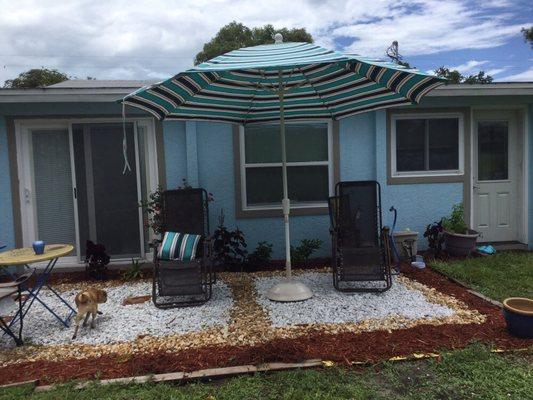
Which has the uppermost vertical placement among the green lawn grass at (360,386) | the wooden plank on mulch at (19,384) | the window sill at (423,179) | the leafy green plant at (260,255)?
the window sill at (423,179)

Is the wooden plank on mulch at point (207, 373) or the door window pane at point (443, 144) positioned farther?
the door window pane at point (443, 144)

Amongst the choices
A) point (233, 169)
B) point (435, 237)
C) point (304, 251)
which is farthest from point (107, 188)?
point (435, 237)

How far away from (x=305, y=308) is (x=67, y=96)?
374cm

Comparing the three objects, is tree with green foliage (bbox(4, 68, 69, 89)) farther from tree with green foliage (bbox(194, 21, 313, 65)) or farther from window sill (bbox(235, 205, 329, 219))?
window sill (bbox(235, 205, 329, 219))

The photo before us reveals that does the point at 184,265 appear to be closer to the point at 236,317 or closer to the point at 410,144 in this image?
the point at 236,317

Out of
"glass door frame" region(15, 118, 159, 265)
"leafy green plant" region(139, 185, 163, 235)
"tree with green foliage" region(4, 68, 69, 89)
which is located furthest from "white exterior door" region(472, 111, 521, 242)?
"tree with green foliage" region(4, 68, 69, 89)

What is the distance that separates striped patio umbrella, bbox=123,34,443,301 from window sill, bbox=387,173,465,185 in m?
1.73

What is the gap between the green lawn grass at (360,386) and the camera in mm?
2617

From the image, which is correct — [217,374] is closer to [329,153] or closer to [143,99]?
[143,99]

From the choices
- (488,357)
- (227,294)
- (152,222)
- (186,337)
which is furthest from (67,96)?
(488,357)

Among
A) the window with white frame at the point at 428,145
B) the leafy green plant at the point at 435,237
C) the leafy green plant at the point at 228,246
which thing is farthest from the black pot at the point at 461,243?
the leafy green plant at the point at 228,246

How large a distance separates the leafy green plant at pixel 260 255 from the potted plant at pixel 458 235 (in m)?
2.54

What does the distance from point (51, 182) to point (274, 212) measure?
3.03 metres

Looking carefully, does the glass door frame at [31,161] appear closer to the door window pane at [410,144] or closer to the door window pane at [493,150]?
the door window pane at [410,144]
